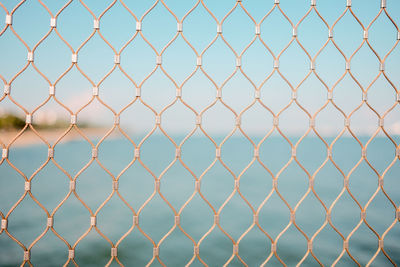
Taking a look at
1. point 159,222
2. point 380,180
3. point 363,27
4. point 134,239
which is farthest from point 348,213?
point 363,27

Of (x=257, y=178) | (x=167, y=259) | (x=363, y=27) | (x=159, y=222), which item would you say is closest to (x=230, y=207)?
(x=159, y=222)

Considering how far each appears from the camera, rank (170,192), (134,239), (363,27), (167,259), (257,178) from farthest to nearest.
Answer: (257,178), (170,192), (134,239), (167,259), (363,27)

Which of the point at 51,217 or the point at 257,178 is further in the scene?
the point at 257,178

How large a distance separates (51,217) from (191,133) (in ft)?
1.72

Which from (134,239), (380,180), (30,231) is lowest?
(30,231)

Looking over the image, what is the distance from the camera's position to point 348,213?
3.72m

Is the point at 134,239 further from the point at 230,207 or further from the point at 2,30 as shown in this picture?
the point at 2,30

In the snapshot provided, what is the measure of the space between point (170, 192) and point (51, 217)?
3744 mm

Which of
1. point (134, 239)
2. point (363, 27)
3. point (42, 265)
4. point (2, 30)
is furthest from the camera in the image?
point (134, 239)

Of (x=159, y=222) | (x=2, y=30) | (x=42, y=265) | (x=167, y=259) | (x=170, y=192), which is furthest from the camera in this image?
(x=170, y=192)

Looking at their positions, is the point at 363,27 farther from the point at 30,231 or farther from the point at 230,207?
the point at 30,231

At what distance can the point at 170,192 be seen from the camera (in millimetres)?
4676

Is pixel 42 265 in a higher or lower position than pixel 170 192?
lower

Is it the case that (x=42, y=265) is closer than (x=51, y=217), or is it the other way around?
(x=51, y=217)
